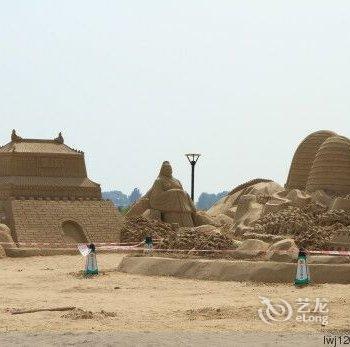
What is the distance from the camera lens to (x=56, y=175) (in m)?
27.2

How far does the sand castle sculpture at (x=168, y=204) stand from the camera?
29.0 metres

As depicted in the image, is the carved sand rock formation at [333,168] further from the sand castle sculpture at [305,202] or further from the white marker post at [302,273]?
the white marker post at [302,273]

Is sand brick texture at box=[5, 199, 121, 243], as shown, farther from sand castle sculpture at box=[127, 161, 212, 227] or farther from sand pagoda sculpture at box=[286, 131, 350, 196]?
sand pagoda sculpture at box=[286, 131, 350, 196]

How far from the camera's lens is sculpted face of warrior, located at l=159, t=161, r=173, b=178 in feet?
97.8

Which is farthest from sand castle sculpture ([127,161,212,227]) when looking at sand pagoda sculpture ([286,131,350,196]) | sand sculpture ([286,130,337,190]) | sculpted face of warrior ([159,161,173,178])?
sand sculpture ([286,130,337,190])

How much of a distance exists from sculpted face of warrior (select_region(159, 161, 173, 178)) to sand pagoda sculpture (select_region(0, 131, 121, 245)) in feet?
9.92

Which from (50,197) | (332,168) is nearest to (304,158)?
(332,168)

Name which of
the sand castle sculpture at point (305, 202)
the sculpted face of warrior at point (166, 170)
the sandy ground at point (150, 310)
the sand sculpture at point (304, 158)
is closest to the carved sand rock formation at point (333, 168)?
the sand castle sculpture at point (305, 202)

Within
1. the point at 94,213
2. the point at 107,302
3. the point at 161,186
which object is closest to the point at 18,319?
the point at 107,302

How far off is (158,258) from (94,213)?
379 inches

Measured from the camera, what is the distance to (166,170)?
97.9 ft

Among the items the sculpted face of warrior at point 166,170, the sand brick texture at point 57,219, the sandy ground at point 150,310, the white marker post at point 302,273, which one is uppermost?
the sculpted face of warrior at point 166,170

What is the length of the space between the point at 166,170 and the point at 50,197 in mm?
5114

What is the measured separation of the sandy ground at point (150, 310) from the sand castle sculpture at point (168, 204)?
439 inches
